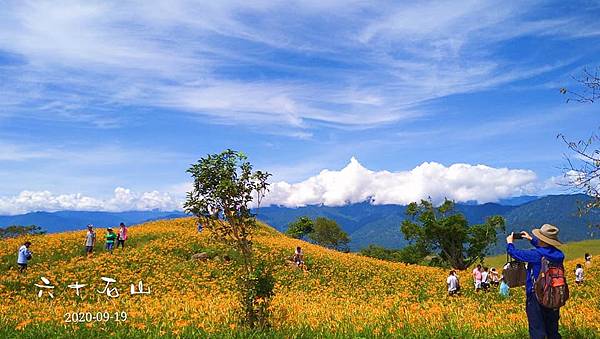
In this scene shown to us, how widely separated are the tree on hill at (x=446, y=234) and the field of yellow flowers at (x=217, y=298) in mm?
24177

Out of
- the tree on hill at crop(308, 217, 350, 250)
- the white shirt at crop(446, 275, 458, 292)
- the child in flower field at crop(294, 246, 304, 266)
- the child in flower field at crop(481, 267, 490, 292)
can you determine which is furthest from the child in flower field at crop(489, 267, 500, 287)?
the tree on hill at crop(308, 217, 350, 250)

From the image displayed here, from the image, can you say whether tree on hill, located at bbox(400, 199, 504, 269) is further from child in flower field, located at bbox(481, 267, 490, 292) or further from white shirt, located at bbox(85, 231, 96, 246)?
white shirt, located at bbox(85, 231, 96, 246)

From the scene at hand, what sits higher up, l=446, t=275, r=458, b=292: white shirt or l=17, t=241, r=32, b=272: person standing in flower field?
l=17, t=241, r=32, b=272: person standing in flower field

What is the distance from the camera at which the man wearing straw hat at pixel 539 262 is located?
8.60 meters

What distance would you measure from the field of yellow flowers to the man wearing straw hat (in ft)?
6.24

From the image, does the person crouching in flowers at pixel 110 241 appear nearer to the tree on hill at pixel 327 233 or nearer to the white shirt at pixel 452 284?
the white shirt at pixel 452 284

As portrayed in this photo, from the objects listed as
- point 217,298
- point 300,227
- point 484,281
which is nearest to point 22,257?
point 217,298

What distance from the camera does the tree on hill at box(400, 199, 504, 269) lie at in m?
57.8

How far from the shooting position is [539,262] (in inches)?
339

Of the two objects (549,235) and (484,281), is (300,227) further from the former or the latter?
(549,235)

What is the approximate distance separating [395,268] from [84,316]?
24.9 m

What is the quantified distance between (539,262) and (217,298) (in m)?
12.2

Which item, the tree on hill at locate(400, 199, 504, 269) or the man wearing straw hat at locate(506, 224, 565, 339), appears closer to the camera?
the man wearing straw hat at locate(506, 224, 565, 339)

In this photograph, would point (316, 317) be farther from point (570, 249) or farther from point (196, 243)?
point (570, 249)
